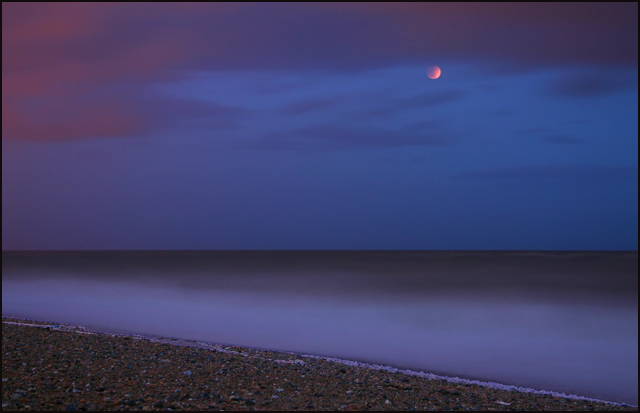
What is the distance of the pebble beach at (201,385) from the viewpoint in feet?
23.6

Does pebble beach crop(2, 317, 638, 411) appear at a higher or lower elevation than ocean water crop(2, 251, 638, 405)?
lower

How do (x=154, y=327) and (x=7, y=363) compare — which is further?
(x=154, y=327)

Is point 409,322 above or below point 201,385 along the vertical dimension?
above

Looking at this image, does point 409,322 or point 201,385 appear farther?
point 409,322

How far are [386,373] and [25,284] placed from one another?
123ft

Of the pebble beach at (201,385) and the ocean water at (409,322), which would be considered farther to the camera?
the ocean water at (409,322)

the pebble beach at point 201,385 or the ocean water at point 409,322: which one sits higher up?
the ocean water at point 409,322

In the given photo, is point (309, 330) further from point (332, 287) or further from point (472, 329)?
point (332, 287)

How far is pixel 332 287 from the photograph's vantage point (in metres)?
41.9

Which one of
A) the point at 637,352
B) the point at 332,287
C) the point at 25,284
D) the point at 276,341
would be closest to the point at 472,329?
the point at 637,352

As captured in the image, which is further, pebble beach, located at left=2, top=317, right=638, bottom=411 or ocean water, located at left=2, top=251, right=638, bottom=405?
ocean water, located at left=2, top=251, right=638, bottom=405

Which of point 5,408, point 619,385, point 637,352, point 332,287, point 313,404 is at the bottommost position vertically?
point 5,408

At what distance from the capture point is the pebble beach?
23.6 feet

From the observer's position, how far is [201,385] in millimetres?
8133
